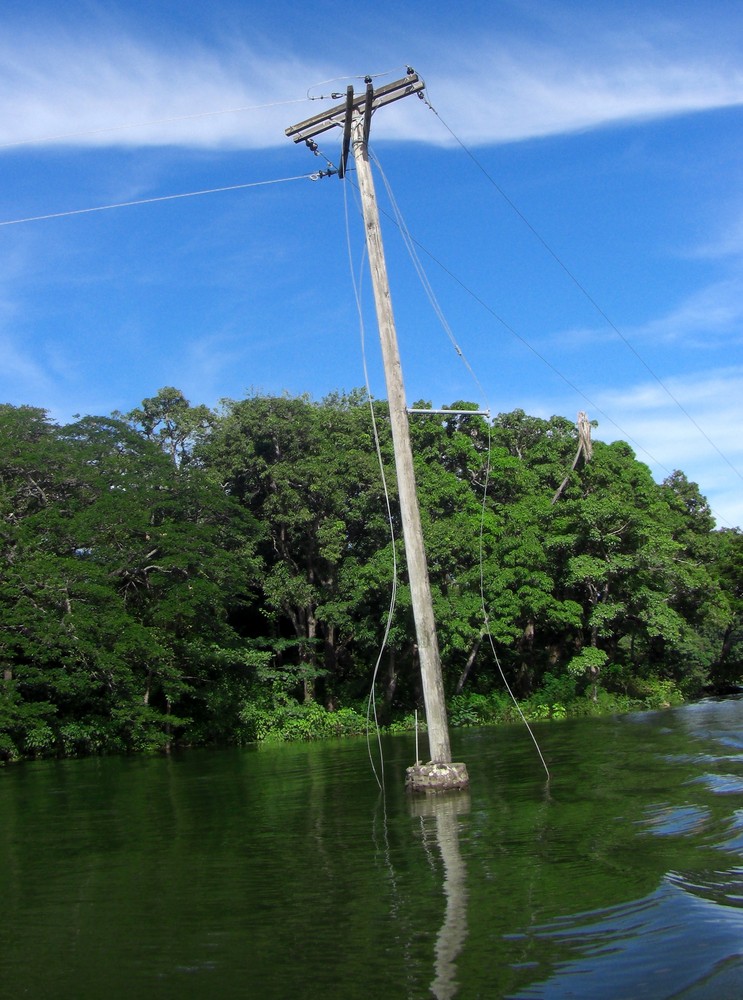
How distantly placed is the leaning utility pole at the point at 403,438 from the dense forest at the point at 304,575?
39.0 feet

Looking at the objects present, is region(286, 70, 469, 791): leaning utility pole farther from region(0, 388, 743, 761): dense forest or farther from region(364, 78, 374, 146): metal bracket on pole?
region(0, 388, 743, 761): dense forest

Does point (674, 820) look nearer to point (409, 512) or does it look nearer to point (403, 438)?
point (409, 512)

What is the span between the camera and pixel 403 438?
41.1 ft

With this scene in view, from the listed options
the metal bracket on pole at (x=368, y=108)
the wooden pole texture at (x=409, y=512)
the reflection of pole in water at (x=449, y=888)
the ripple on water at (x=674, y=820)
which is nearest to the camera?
the reflection of pole in water at (x=449, y=888)

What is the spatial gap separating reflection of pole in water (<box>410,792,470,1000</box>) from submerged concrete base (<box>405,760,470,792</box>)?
0.33 m

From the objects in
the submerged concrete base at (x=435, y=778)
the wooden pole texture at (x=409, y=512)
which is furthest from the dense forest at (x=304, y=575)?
the submerged concrete base at (x=435, y=778)

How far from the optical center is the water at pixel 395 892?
15.3ft

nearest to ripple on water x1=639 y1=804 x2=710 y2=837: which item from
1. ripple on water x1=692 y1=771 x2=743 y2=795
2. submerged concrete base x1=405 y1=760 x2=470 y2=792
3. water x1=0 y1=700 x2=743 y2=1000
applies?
water x1=0 y1=700 x2=743 y2=1000

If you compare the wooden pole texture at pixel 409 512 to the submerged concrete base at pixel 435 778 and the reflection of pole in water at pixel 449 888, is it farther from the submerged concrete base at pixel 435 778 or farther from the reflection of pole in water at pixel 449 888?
the reflection of pole in water at pixel 449 888

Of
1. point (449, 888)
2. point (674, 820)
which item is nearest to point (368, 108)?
point (674, 820)

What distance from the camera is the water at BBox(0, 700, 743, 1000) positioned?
465 cm

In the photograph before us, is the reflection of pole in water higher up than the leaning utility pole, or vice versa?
the leaning utility pole

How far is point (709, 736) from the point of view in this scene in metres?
18.4

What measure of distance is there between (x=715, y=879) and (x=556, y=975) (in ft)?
7.23
